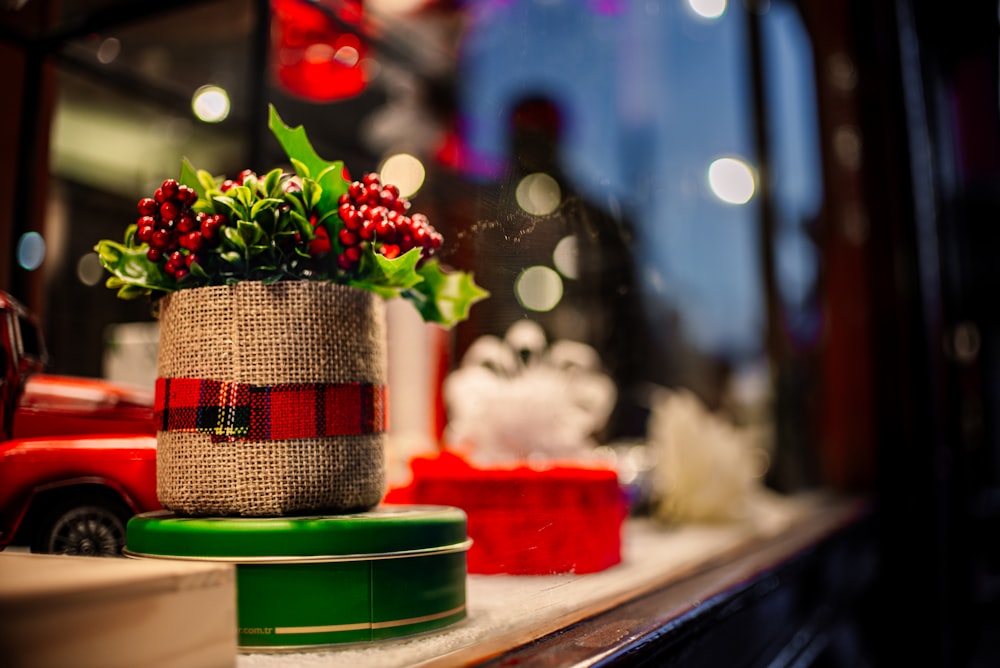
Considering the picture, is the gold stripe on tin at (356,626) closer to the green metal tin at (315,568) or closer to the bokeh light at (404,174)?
the green metal tin at (315,568)

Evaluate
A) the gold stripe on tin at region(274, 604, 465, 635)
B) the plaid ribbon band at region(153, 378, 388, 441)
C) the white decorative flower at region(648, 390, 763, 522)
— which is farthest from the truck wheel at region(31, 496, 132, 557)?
the white decorative flower at region(648, 390, 763, 522)

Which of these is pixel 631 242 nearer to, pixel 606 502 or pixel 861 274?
pixel 606 502

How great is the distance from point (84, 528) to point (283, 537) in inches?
8.9

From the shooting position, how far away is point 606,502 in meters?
1.21

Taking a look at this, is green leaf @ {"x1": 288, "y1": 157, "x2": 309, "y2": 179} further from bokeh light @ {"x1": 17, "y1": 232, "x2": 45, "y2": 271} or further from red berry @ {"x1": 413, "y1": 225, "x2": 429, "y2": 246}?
bokeh light @ {"x1": 17, "y1": 232, "x2": 45, "y2": 271}

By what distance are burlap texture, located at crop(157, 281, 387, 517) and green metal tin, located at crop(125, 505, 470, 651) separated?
0.9 inches

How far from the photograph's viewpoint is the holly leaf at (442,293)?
0.84 m

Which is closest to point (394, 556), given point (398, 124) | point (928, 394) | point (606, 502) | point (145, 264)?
point (145, 264)

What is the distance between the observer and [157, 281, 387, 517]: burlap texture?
0.68 meters

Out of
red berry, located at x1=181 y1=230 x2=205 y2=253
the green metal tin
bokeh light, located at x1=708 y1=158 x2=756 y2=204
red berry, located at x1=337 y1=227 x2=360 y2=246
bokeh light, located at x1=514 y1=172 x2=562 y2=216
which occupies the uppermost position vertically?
bokeh light, located at x1=708 y1=158 x2=756 y2=204

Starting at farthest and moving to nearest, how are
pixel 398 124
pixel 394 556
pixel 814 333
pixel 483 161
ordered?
pixel 814 333, pixel 398 124, pixel 483 161, pixel 394 556

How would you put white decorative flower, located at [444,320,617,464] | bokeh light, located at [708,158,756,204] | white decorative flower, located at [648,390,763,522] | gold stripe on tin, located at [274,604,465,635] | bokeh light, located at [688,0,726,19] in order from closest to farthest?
gold stripe on tin, located at [274,604,465,635], white decorative flower, located at [444,320,617,464], white decorative flower, located at [648,390,763,522], bokeh light, located at [688,0,726,19], bokeh light, located at [708,158,756,204]

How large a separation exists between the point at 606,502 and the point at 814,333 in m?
1.75

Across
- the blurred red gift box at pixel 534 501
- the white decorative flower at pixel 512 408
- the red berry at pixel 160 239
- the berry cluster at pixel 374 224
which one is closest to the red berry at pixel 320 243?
the berry cluster at pixel 374 224
